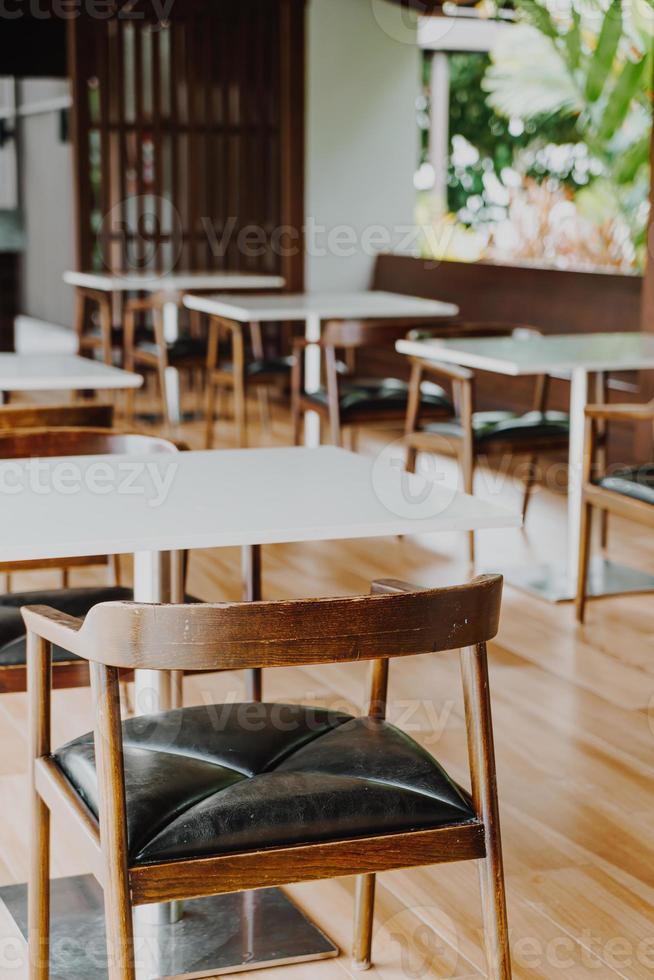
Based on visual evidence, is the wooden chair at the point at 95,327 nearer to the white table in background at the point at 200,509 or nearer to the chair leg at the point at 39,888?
the white table in background at the point at 200,509

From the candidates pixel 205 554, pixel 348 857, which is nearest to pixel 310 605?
pixel 348 857

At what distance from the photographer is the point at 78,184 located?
26.4ft

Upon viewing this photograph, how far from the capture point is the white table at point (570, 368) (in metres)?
4.19

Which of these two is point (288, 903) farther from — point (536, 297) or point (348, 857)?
point (536, 297)

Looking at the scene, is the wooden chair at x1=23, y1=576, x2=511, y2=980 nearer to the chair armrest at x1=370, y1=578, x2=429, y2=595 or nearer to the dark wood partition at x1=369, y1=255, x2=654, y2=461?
the chair armrest at x1=370, y1=578, x2=429, y2=595

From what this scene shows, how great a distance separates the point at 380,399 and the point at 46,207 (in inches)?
336

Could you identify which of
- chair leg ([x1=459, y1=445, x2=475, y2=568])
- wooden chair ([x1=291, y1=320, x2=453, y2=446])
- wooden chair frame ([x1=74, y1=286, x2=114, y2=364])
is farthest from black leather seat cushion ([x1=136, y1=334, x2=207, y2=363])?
chair leg ([x1=459, y1=445, x2=475, y2=568])

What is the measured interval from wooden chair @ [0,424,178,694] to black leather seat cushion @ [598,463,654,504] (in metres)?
1.52

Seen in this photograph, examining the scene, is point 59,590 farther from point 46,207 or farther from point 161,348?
point 46,207

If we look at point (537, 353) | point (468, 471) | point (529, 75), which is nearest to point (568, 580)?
point (468, 471)

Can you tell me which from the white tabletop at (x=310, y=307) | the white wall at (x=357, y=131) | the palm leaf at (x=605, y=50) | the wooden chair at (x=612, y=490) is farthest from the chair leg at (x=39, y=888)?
the white wall at (x=357, y=131)

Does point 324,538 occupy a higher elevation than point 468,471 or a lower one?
higher

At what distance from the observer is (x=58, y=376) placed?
142 inches

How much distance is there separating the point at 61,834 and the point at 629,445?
4277 millimetres
